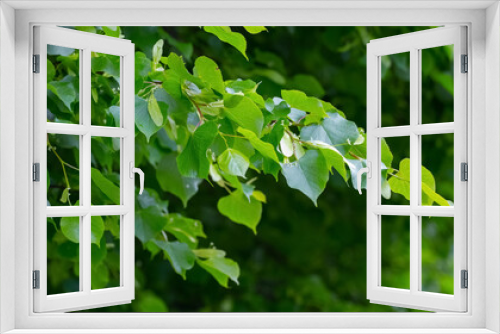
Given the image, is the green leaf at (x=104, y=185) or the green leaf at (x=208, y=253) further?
the green leaf at (x=208, y=253)

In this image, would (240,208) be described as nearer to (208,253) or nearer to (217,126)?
(208,253)

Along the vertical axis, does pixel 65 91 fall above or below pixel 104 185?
above

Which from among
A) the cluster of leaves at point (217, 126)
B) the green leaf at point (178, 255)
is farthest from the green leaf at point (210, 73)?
the green leaf at point (178, 255)

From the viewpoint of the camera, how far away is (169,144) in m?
2.68

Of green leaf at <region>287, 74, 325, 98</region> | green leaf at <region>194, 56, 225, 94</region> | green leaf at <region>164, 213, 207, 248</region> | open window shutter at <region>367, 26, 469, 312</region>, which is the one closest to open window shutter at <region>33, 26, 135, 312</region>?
green leaf at <region>194, 56, 225, 94</region>

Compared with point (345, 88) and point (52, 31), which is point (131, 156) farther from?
point (345, 88)

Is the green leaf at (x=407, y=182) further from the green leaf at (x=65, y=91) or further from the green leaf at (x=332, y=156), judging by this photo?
the green leaf at (x=65, y=91)

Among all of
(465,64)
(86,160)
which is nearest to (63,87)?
(86,160)

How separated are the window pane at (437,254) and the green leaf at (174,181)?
2359 millimetres

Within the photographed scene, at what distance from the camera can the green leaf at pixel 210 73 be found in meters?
1.94

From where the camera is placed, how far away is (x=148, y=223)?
2.23 metres

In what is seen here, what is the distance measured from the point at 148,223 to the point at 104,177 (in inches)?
16.7

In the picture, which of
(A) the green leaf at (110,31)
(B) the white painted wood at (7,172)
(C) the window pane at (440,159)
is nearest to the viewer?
(B) the white painted wood at (7,172)

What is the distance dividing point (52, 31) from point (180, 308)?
→ 279 cm
